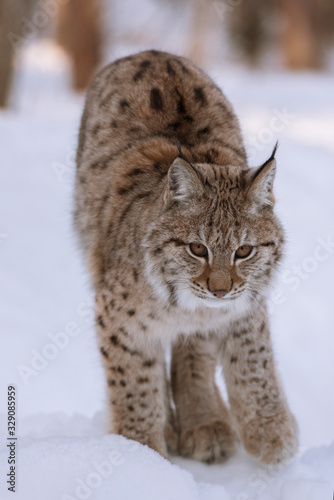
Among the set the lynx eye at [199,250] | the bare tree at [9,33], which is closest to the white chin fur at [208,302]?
the lynx eye at [199,250]

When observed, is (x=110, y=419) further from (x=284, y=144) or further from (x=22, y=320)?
(x=284, y=144)

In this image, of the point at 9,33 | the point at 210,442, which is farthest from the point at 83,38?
the point at 210,442

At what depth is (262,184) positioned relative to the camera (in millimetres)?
2945

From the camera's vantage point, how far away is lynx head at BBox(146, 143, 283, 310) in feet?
9.38

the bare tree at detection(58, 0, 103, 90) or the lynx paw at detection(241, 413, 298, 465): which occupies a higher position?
the bare tree at detection(58, 0, 103, 90)

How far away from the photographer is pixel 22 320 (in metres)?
4.25

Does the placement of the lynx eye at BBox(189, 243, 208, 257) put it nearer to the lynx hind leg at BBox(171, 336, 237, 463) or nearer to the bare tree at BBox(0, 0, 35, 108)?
the lynx hind leg at BBox(171, 336, 237, 463)

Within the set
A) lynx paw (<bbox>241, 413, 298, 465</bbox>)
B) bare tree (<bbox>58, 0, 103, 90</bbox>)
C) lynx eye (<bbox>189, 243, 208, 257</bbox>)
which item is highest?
bare tree (<bbox>58, 0, 103, 90</bbox>)

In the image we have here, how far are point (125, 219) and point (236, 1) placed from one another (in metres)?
11.4

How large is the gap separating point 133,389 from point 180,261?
2.28ft

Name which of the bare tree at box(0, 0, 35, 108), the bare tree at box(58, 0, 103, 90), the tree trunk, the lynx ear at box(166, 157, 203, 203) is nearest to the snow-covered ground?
the lynx ear at box(166, 157, 203, 203)

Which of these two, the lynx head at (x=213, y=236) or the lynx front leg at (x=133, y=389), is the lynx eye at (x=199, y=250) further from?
the lynx front leg at (x=133, y=389)

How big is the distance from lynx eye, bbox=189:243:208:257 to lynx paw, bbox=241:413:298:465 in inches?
36.6

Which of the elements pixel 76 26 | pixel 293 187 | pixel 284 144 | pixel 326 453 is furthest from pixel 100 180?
pixel 76 26
